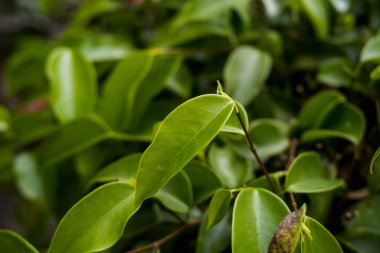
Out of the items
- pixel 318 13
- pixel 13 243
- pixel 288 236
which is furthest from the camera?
pixel 318 13

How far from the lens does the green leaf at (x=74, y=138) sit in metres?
0.62

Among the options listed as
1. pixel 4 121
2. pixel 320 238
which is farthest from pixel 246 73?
pixel 4 121

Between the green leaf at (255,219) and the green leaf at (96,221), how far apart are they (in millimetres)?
103

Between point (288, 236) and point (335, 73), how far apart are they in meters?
0.36

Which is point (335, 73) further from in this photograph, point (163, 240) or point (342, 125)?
point (163, 240)

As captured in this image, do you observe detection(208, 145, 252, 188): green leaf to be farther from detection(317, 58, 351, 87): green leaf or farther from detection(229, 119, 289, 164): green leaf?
detection(317, 58, 351, 87): green leaf

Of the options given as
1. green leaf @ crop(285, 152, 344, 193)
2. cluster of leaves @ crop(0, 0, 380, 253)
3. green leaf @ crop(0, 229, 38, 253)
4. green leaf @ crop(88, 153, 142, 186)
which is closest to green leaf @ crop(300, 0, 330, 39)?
cluster of leaves @ crop(0, 0, 380, 253)

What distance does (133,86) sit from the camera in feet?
2.07

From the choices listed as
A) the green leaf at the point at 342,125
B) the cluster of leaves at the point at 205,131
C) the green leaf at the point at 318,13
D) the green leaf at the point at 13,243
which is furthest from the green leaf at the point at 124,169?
the green leaf at the point at 318,13

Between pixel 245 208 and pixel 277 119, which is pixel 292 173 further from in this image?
pixel 277 119

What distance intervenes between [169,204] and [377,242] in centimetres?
27

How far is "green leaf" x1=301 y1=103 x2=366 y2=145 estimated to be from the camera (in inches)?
20.9

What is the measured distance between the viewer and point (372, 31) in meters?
0.72

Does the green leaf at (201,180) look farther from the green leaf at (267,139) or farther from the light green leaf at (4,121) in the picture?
the light green leaf at (4,121)
